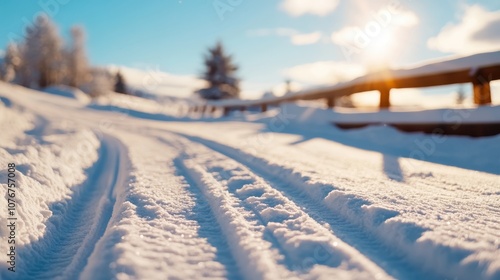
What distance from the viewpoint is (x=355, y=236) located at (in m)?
2.12

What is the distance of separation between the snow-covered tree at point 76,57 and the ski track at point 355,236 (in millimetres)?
55231

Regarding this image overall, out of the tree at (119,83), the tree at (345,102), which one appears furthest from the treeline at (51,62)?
the tree at (345,102)

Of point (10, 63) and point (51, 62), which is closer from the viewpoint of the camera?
point (51, 62)

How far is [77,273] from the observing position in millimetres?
1914

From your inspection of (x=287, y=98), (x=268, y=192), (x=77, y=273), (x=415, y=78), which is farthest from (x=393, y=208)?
(x=287, y=98)

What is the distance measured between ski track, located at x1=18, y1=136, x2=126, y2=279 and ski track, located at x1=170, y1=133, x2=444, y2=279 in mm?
1701

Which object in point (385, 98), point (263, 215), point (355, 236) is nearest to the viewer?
point (355, 236)

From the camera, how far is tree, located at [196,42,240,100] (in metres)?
27.0

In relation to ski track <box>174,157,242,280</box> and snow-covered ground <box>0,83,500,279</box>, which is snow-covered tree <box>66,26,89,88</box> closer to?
snow-covered ground <box>0,83,500,279</box>

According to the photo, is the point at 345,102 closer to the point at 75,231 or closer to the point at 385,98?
the point at 385,98

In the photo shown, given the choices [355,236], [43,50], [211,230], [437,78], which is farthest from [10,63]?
[355,236]

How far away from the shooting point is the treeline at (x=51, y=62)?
42531mm

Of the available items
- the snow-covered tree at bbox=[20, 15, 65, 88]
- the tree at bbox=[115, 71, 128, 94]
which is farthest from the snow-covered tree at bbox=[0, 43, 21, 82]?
the tree at bbox=[115, 71, 128, 94]

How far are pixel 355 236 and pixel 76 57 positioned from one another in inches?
2232
